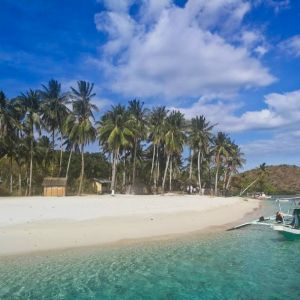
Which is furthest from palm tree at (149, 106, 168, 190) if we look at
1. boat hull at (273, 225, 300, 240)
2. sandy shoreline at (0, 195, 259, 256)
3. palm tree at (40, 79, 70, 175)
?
boat hull at (273, 225, 300, 240)

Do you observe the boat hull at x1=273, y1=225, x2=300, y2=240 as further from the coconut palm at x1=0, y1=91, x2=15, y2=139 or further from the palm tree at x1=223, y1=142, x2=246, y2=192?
the palm tree at x1=223, y1=142, x2=246, y2=192

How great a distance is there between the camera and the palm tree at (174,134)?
2751 inches

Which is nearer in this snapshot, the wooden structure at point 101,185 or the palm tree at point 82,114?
the palm tree at point 82,114

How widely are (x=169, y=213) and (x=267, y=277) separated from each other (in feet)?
59.0

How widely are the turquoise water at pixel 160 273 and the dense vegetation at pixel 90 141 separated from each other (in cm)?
3433

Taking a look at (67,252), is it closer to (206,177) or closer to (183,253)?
(183,253)

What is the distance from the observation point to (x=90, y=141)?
58.0 meters

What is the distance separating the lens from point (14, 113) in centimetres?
5234

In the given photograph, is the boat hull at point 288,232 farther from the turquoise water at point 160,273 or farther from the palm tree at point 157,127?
the palm tree at point 157,127

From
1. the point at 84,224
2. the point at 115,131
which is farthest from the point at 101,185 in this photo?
the point at 84,224

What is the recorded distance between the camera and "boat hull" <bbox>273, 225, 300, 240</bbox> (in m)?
24.6

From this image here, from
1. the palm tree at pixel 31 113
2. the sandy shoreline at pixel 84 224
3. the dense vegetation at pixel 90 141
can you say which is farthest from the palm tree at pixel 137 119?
the sandy shoreline at pixel 84 224

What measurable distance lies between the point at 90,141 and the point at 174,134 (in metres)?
17.8

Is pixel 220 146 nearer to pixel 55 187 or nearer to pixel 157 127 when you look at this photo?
pixel 157 127
